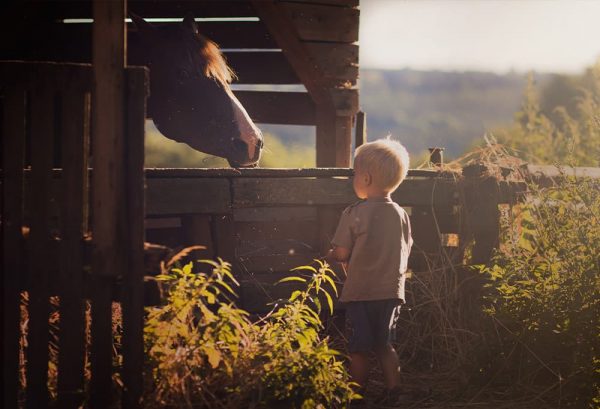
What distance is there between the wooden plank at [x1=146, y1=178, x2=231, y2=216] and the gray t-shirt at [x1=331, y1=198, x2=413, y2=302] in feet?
3.77

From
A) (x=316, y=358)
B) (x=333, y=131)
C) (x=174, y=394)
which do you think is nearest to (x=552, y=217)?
(x=316, y=358)

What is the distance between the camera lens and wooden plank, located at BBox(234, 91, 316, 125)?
1002cm

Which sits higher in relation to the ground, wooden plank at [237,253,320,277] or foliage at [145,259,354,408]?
wooden plank at [237,253,320,277]

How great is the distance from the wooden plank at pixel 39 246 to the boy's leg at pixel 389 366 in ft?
6.06

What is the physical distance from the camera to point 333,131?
8.95 meters

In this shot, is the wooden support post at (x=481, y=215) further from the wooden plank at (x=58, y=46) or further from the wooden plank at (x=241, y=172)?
the wooden plank at (x=58, y=46)

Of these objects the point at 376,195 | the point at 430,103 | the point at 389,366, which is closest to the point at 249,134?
the point at 376,195

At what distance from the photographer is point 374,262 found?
498 cm

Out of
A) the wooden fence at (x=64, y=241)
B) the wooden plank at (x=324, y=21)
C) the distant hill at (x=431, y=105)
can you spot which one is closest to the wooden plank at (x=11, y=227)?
the wooden fence at (x=64, y=241)

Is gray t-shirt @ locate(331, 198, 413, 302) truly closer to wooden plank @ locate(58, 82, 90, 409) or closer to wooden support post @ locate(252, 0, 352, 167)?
wooden plank @ locate(58, 82, 90, 409)

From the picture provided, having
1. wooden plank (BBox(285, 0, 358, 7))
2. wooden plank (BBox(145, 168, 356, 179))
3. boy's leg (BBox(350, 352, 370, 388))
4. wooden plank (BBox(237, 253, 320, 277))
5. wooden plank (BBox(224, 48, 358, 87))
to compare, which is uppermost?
wooden plank (BBox(285, 0, 358, 7))

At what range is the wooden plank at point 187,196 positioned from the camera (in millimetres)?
5672

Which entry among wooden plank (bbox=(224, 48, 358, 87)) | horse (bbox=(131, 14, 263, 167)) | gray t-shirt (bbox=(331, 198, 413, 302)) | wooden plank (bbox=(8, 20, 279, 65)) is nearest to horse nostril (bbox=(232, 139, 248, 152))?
horse (bbox=(131, 14, 263, 167))

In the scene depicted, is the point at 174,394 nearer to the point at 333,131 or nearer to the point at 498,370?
the point at 498,370
